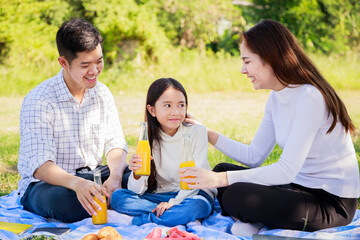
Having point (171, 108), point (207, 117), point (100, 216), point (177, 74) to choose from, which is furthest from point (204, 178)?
point (177, 74)

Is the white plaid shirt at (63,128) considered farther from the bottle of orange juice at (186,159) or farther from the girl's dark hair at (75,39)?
the bottle of orange juice at (186,159)

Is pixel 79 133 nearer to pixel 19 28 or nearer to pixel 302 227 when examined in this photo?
pixel 302 227

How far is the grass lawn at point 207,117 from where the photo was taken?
526 centimetres

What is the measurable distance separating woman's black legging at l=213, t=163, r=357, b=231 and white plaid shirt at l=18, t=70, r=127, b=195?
1.29 meters

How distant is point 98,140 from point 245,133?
11.9 feet

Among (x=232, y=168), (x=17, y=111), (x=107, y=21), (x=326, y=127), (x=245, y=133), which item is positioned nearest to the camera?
(x=326, y=127)

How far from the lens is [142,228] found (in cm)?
300

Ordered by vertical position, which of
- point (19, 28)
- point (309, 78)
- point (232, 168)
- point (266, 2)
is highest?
point (266, 2)

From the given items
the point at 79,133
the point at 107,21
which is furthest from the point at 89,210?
the point at 107,21

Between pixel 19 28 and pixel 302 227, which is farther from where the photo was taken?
pixel 19 28

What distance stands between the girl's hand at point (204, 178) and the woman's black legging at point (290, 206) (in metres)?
0.11

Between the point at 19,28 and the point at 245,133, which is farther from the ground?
the point at 19,28

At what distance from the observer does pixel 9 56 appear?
1195cm

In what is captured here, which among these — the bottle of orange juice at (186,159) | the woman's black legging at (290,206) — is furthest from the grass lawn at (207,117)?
the woman's black legging at (290,206)
